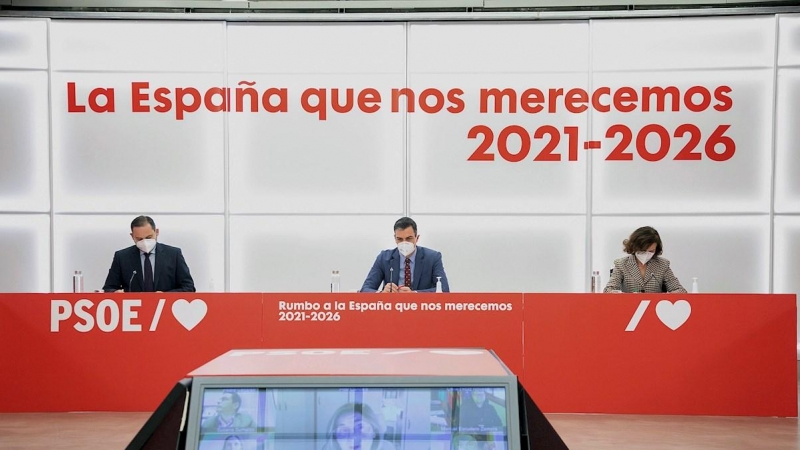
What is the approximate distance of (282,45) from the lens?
6633mm

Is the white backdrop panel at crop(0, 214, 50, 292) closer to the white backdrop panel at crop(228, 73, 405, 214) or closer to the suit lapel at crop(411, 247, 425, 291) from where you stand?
the white backdrop panel at crop(228, 73, 405, 214)

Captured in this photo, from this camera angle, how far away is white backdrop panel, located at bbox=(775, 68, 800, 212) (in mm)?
6383

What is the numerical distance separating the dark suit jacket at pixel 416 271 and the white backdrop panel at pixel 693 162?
79.0 inches

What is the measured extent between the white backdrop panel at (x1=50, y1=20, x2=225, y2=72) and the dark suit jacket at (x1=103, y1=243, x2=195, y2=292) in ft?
6.79

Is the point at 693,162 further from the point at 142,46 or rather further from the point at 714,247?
the point at 142,46

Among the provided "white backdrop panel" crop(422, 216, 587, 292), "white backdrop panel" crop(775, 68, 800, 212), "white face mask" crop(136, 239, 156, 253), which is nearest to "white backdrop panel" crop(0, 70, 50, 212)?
"white face mask" crop(136, 239, 156, 253)

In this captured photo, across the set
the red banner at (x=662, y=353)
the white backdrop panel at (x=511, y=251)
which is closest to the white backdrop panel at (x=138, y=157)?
the white backdrop panel at (x=511, y=251)

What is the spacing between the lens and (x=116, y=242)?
263 inches

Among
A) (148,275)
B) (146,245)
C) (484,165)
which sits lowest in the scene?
(148,275)

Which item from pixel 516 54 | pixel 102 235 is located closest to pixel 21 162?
pixel 102 235

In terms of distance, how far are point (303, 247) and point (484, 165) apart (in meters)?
1.77

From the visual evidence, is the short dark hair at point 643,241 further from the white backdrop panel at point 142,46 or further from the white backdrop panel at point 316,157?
the white backdrop panel at point 142,46

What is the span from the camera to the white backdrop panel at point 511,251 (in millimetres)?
6617

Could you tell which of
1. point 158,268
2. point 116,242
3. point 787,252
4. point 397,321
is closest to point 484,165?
point 397,321
